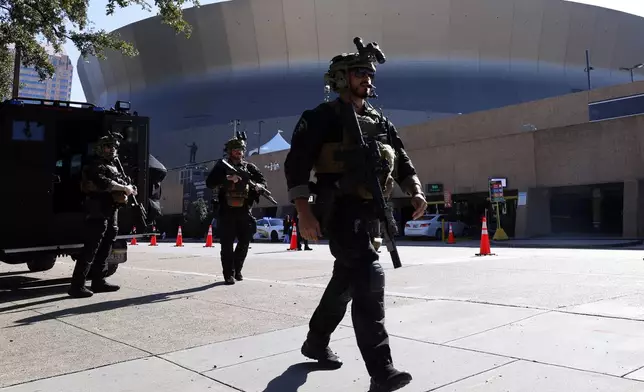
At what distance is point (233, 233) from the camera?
25.5ft

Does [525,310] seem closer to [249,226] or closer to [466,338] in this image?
[466,338]

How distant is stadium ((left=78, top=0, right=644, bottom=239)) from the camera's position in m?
54.2

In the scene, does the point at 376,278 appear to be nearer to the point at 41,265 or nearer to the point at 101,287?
the point at 101,287

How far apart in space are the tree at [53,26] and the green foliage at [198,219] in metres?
29.3

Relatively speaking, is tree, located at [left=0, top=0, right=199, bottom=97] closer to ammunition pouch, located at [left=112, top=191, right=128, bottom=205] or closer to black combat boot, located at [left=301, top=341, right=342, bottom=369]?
ammunition pouch, located at [left=112, top=191, right=128, bottom=205]

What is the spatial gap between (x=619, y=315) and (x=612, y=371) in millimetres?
1744

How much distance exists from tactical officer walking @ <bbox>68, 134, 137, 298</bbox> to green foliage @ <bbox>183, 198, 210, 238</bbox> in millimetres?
34805

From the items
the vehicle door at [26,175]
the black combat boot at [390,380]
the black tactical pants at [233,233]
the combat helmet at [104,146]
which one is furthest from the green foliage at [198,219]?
the black combat boot at [390,380]

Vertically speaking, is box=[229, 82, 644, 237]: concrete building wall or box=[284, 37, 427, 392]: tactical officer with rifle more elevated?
box=[229, 82, 644, 237]: concrete building wall

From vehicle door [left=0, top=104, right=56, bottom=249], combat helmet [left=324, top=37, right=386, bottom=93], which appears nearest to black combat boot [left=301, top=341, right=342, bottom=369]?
combat helmet [left=324, top=37, right=386, bottom=93]

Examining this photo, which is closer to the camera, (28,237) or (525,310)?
(525,310)

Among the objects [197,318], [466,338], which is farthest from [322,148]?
[197,318]

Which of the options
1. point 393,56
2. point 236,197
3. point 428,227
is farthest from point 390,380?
point 393,56

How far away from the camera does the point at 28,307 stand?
6.09 meters
